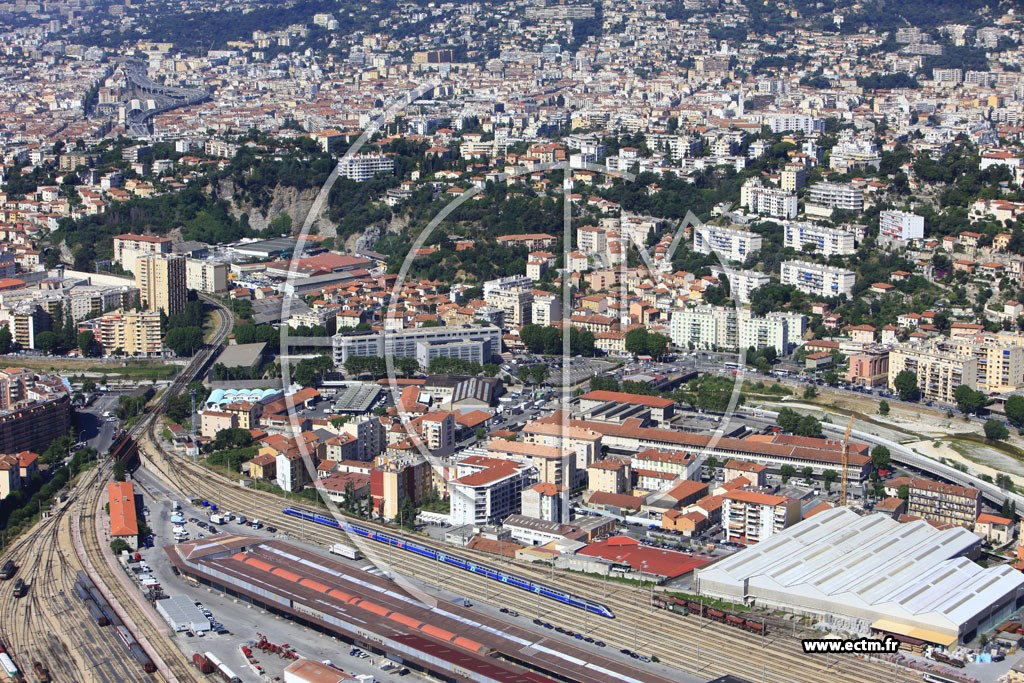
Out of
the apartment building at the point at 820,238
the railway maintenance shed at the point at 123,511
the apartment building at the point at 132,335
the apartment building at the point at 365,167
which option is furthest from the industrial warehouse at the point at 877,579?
the apartment building at the point at 365,167

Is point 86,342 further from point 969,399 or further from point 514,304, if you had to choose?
point 969,399

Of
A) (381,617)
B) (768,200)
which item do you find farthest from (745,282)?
(381,617)

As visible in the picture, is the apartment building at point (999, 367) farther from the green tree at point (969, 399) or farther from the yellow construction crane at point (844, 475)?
the yellow construction crane at point (844, 475)

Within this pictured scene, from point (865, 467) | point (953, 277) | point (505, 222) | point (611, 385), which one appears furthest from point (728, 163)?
point (865, 467)

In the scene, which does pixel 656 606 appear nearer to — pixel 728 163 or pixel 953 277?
pixel 953 277

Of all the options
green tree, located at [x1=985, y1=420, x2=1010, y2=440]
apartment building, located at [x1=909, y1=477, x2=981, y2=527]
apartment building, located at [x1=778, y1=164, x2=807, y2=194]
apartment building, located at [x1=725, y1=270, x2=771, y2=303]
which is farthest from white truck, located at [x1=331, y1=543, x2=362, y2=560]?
apartment building, located at [x1=778, y1=164, x2=807, y2=194]

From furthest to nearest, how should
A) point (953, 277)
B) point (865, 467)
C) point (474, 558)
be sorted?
point (953, 277), point (865, 467), point (474, 558)

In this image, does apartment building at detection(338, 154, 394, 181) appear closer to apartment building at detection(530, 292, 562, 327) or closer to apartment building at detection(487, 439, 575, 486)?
apartment building at detection(530, 292, 562, 327)
